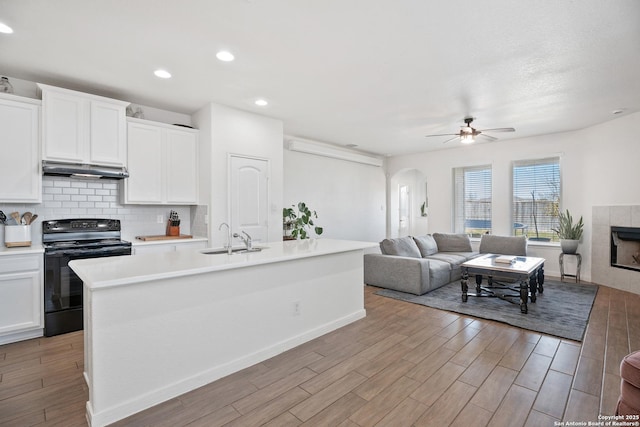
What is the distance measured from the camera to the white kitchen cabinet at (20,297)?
296 centimetres

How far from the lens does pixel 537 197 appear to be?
6188 millimetres

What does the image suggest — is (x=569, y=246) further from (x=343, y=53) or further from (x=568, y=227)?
(x=343, y=53)

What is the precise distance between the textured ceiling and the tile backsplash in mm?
1181

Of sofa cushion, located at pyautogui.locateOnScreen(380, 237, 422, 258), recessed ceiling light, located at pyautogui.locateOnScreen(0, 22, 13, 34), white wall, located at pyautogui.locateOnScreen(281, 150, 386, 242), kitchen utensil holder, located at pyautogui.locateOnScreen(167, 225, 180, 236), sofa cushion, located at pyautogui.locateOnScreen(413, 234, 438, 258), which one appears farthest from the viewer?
white wall, located at pyautogui.locateOnScreen(281, 150, 386, 242)

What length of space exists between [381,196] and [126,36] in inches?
261

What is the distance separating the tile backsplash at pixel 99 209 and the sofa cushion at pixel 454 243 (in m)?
4.72

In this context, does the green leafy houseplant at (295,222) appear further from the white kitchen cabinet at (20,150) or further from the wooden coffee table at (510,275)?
the white kitchen cabinet at (20,150)

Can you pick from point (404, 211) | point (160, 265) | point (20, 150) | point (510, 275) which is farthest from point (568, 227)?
point (20, 150)

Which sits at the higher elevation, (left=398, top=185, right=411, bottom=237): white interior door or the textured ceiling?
the textured ceiling

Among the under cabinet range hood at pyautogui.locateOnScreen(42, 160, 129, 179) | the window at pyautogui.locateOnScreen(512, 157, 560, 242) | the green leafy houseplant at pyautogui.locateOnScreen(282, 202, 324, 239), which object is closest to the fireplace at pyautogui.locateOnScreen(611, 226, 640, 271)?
the window at pyautogui.locateOnScreen(512, 157, 560, 242)

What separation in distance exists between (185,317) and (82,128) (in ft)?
8.98

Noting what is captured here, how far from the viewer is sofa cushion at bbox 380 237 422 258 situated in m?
5.14

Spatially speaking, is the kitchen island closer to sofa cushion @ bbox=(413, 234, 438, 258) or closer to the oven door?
the oven door

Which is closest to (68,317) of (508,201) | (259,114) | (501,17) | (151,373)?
(151,373)
